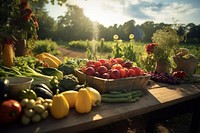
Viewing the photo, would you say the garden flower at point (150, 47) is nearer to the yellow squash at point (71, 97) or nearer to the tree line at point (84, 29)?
the yellow squash at point (71, 97)

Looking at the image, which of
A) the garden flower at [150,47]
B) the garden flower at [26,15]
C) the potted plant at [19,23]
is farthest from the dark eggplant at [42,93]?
the garden flower at [150,47]

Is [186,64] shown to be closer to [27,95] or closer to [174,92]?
[174,92]

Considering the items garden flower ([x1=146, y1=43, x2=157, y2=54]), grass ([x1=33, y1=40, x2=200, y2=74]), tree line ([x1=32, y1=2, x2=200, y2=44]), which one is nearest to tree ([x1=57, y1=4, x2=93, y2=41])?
tree line ([x1=32, y1=2, x2=200, y2=44])

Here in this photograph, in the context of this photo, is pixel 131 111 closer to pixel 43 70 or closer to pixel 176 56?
pixel 43 70

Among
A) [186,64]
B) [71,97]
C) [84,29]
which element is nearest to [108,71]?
[71,97]

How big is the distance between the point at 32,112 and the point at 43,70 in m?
0.97

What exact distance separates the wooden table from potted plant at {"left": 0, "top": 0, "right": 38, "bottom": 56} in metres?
1.38

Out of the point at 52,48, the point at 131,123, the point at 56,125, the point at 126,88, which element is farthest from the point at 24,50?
the point at 52,48

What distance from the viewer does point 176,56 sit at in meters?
3.38

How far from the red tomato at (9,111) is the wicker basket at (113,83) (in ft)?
2.77

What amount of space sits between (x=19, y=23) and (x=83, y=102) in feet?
5.96

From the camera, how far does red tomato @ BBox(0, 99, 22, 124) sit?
1223 mm

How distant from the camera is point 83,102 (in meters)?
1.48

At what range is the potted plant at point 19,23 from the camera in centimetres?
246
